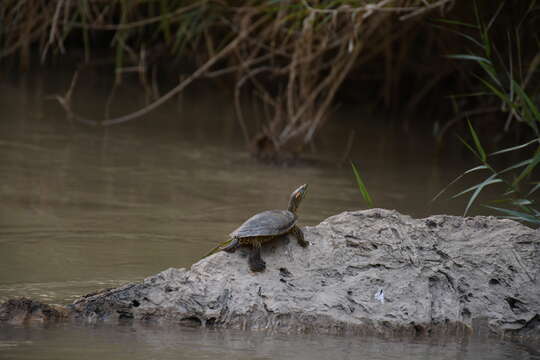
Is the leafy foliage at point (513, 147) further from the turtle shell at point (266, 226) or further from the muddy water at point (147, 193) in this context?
the turtle shell at point (266, 226)

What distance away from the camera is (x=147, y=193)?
5.99m

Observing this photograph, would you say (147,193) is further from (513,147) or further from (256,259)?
(256,259)

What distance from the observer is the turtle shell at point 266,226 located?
3564 mm

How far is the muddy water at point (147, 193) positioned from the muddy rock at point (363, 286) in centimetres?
13

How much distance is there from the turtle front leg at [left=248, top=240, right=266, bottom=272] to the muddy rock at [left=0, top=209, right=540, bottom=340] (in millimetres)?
29

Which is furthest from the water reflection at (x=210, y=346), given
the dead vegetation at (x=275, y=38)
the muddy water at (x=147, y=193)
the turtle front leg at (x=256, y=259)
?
the dead vegetation at (x=275, y=38)

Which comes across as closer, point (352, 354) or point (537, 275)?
point (352, 354)

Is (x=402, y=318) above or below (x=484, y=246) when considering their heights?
below

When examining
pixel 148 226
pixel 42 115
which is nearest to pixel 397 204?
pixel 148 226

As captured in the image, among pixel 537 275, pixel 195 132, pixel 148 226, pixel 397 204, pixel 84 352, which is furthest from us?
pixel 195 132

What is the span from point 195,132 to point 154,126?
40cm

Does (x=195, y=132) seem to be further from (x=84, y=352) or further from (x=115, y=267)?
(x=84, y=352)

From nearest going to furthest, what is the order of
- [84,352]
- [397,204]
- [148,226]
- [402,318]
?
1. [84,352]
2. [402,318]
3. [148,226]
4. [397,204]

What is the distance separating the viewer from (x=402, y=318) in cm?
351
